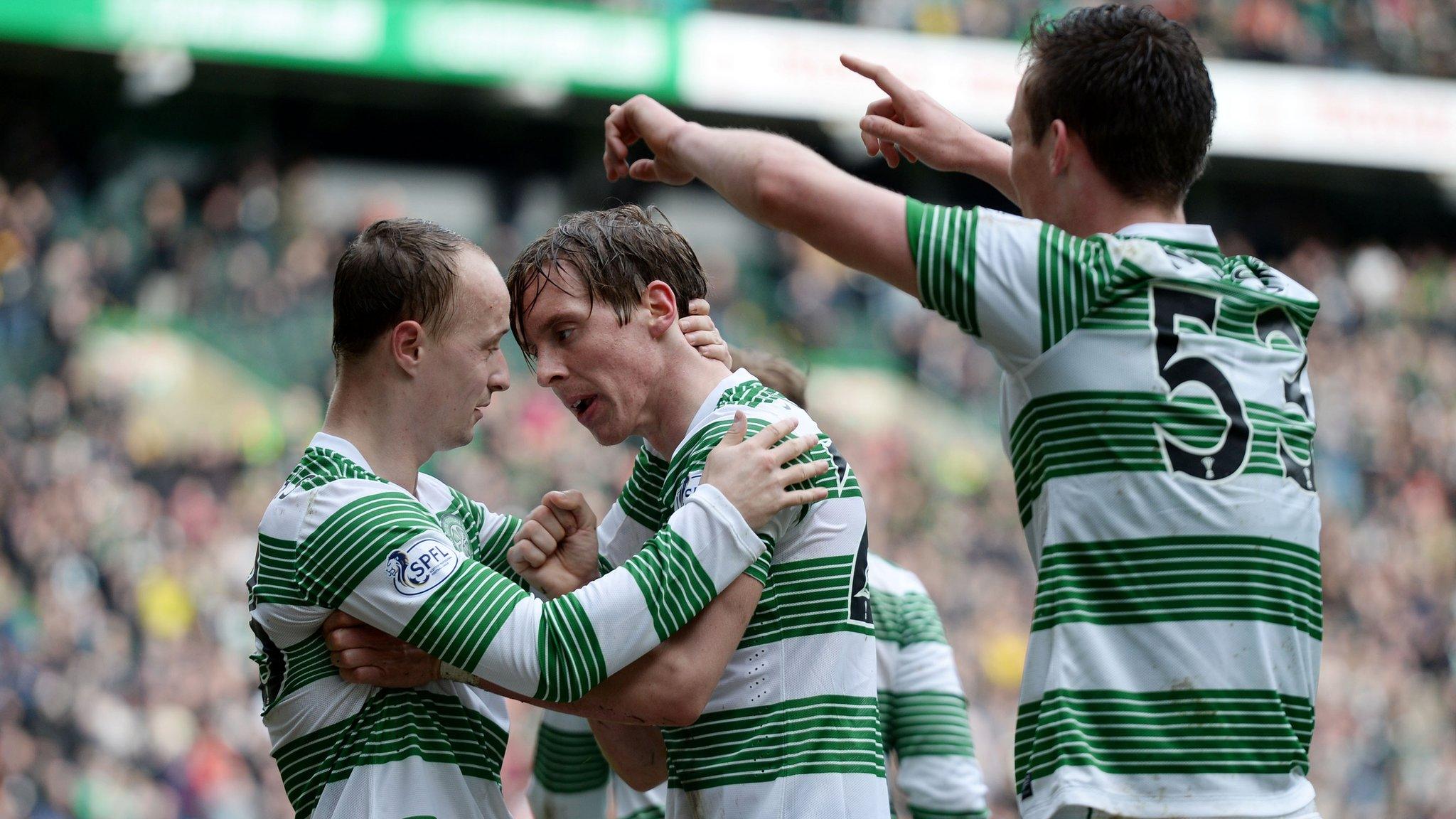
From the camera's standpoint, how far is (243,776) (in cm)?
1016

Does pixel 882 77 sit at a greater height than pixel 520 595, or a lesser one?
greater

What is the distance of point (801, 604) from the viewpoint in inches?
92.9

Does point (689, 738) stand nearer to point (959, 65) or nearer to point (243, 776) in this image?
point (243, 776)

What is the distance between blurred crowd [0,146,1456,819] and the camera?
34.0ft

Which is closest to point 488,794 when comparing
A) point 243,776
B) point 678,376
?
point 678,376

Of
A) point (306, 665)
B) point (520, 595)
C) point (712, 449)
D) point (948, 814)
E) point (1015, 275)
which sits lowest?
point (948, 814)

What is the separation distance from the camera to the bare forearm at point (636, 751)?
2727 millimetres

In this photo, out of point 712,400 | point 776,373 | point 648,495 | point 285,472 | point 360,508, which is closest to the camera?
point 360,508

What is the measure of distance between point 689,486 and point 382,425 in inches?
23.5

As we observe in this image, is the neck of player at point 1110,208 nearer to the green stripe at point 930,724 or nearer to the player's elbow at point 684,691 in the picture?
the player's elbow at point 684,691

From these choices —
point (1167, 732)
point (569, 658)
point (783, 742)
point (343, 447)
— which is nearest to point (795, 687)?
point (783, 742)

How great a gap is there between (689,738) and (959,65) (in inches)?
560

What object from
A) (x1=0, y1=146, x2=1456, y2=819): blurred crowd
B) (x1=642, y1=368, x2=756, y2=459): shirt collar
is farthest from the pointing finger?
(x1=0, y1=146, x2=1456, y2=819): blurred crowd

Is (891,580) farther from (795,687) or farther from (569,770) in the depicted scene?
(795,687)
